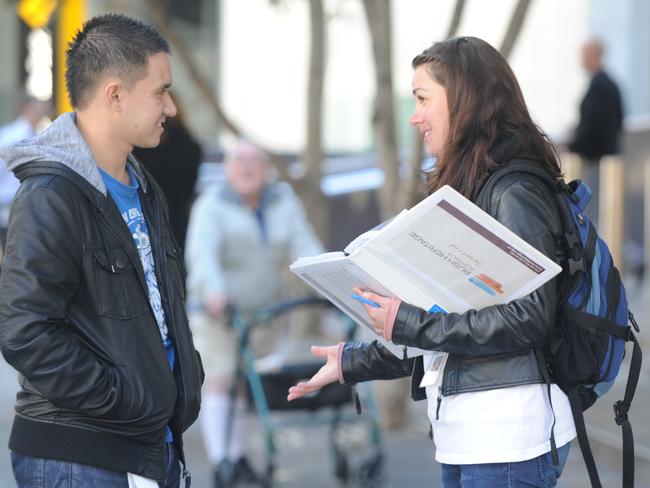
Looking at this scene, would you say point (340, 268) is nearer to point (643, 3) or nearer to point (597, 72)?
point (597, 72)

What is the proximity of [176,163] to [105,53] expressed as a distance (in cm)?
422

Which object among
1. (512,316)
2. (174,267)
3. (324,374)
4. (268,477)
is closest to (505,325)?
(512,316)

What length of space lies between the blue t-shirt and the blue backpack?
0.87m

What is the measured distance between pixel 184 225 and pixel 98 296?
15.5 ft

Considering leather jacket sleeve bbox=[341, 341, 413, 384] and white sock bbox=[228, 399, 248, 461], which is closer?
leather jacket sleeve bbox=[341, 341, 413, 384]

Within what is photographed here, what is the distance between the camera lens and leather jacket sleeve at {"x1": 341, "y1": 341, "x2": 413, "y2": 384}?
360 centimetres

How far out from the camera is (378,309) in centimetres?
325

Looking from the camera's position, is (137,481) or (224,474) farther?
(224,474)

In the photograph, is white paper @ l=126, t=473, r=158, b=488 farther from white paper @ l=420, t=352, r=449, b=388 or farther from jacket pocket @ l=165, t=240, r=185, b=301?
white paper @ l=420, t=352, r=449, b=388

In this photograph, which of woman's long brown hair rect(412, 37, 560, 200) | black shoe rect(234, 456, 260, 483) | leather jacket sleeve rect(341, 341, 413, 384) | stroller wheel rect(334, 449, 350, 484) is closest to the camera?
woman's long brown hair rect(412, 37, 560, 200)

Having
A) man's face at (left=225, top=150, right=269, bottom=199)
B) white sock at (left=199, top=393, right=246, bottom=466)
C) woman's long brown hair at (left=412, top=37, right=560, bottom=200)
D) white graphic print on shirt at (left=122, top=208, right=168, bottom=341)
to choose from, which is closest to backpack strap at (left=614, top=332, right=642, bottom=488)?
woman's long brown hair at (left=412, top=37, right=560, bottom=200)

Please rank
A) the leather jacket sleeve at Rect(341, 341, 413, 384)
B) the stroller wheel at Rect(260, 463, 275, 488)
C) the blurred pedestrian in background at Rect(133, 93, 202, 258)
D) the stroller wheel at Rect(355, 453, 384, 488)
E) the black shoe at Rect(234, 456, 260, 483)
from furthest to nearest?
the blurred pedestrian in background at Rect(133, 93, 202, 258) → the black shoe at Rect(234, 456, 260, 483) → the stroller wheel at Rect(355, 453, 384, 488) → the stroller wheel at Rect(260, 463, 275, 488) → the leather jacket sleeve at Rect(341, 341, 413, 384)

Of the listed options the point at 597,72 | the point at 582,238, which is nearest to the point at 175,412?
the point at 582,238

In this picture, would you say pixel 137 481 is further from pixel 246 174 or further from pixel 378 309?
pixel 246 174
